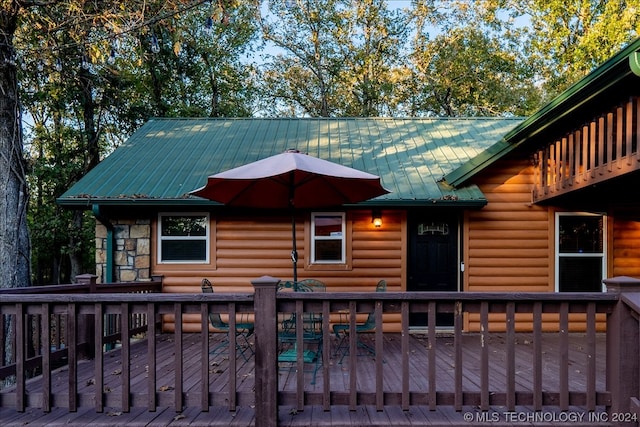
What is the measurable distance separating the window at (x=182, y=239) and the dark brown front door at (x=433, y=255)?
3.53m

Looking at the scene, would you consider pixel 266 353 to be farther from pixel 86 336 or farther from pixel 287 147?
pixel 287 147

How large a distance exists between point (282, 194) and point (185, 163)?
3.13 meters

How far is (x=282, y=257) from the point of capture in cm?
706

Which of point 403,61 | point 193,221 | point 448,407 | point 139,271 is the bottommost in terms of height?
point 448,407

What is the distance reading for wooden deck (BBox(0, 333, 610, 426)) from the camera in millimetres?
3160

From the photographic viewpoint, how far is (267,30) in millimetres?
18234

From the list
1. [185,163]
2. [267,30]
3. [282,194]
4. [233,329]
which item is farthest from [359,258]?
[267,30]

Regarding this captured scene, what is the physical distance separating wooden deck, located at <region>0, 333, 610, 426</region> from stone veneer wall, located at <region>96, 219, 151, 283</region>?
1294 mm

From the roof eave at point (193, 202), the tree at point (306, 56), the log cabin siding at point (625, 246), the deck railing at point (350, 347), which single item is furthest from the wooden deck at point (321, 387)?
the tree at point (306, 56)

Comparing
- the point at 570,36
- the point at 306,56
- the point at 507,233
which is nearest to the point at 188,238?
the point at 507,233

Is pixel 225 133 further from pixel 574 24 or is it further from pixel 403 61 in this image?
pixel 574 24

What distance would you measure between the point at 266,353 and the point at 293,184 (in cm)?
226

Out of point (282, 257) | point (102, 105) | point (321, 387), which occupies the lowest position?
point (321, 387)

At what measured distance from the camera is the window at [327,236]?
23.2 feet
